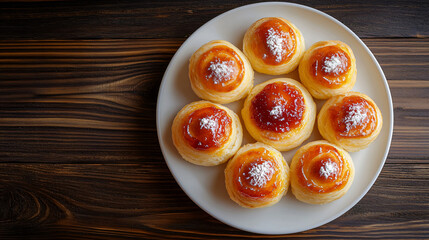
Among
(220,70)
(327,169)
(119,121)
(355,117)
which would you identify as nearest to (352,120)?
(355,117)

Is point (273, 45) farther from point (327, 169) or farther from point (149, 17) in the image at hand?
point (149, 17)

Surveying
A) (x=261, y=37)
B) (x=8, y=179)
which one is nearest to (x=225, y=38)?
(x=261, y=37)

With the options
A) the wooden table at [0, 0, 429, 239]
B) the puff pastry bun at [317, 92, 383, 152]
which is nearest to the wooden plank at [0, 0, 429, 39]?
the wooden table at [0, 0, 429, 239]

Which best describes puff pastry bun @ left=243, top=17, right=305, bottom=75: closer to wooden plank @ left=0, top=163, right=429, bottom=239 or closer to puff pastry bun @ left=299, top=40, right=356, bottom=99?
puff pastry bun @ left=299, top=40, right=356, bottom=99

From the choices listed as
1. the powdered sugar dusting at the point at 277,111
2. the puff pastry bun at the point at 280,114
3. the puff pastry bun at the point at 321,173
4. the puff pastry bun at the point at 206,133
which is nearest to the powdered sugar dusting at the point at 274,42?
the puff pastry bun at the point at 280,114

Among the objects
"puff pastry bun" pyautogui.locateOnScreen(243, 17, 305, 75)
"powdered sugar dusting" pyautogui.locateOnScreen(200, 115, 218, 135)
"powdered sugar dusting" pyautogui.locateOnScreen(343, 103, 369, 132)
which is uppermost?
"puff pastry bun" pyautogui.locateOnScreen(243, 17, 305, 75)

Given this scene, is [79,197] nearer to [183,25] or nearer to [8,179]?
[8,179]
